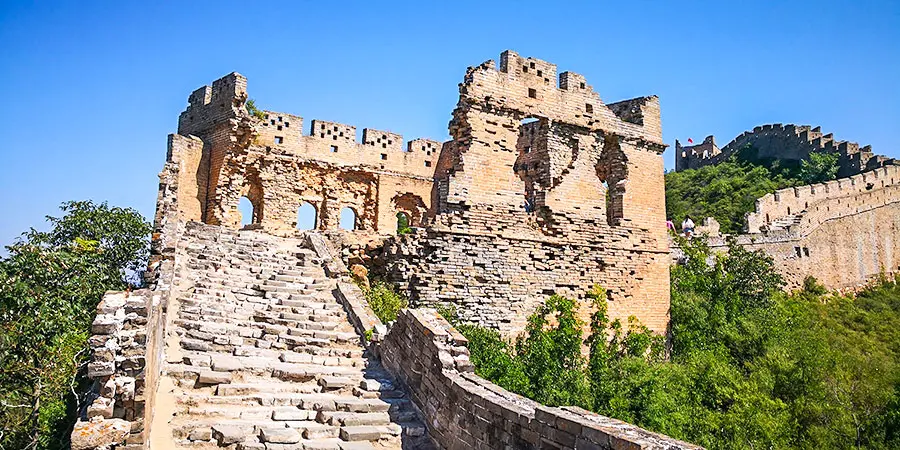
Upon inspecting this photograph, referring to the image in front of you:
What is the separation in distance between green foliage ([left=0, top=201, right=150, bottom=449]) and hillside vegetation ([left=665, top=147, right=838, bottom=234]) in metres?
23.9

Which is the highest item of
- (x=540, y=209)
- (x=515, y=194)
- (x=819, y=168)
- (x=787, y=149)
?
(x=787, y=149)

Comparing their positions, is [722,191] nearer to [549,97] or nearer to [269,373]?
[549,97]

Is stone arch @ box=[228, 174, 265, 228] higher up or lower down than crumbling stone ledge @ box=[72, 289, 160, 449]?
higher up

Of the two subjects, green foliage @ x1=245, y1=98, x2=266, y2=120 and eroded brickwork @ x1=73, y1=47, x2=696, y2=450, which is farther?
green foliage @ x1=245, y1=98, x2=266, y2=120

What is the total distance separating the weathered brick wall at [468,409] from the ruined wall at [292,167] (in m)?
8.57

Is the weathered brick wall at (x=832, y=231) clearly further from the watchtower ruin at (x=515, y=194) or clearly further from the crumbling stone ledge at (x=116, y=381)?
the crumbling stone ledge at (x=116, y=381)

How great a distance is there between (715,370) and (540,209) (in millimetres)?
4885

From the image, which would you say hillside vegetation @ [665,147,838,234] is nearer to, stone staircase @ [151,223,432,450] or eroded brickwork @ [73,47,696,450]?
eroded brickwork @ [73,47,696,450]

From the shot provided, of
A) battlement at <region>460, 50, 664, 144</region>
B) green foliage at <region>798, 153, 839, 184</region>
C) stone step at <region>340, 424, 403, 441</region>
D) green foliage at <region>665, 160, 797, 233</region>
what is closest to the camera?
stone step at <region>340, 424, 403, 441</region>

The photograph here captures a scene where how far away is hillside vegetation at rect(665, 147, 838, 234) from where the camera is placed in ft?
98.2

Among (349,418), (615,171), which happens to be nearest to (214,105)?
(615,171)

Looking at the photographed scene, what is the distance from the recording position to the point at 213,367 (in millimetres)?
7031

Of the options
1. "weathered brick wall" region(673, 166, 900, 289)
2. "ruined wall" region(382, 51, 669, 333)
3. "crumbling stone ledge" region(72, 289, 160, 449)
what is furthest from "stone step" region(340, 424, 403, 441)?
"weathered brick wall" region(673, 166, 900, 289)

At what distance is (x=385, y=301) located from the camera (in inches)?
444
